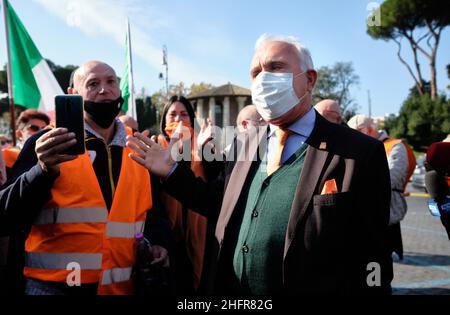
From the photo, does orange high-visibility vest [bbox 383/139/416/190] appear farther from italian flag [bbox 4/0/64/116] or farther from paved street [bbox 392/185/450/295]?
italian flag [bbox 4/0/64/116]

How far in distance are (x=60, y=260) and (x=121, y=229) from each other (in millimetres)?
330

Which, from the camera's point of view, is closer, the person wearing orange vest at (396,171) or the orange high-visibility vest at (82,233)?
the orange high-visibility vest at (82,233)

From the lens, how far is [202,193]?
2.22 meters

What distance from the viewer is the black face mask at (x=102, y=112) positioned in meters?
2.37

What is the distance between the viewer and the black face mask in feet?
7.77

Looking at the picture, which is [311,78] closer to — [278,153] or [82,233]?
[278,153]

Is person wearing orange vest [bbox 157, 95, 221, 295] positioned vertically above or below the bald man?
below

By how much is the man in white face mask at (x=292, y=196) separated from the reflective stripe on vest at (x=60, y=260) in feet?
1.78

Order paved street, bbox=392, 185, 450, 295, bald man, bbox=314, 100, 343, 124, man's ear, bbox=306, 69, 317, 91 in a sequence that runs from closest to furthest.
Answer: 1. man's ear, bbox=306, 69, 317, 91
2. bald man, bbox=314, 100, 343, 124
3. paved street, bbox=392, 185, 450, 295

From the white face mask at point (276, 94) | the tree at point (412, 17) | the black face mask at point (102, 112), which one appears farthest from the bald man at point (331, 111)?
the tree at point (412, 17)

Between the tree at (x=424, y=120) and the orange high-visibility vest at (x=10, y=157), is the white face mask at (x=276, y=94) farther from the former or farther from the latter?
the tree at (x=424, y=120)

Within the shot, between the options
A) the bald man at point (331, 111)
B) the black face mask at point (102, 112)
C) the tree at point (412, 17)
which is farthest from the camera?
the tree at point (412, 17)

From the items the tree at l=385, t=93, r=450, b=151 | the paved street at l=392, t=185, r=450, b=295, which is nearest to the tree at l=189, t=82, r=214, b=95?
the tree at l=385, t=93, r=450, b=151

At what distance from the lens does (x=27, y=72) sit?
21.4 ft
